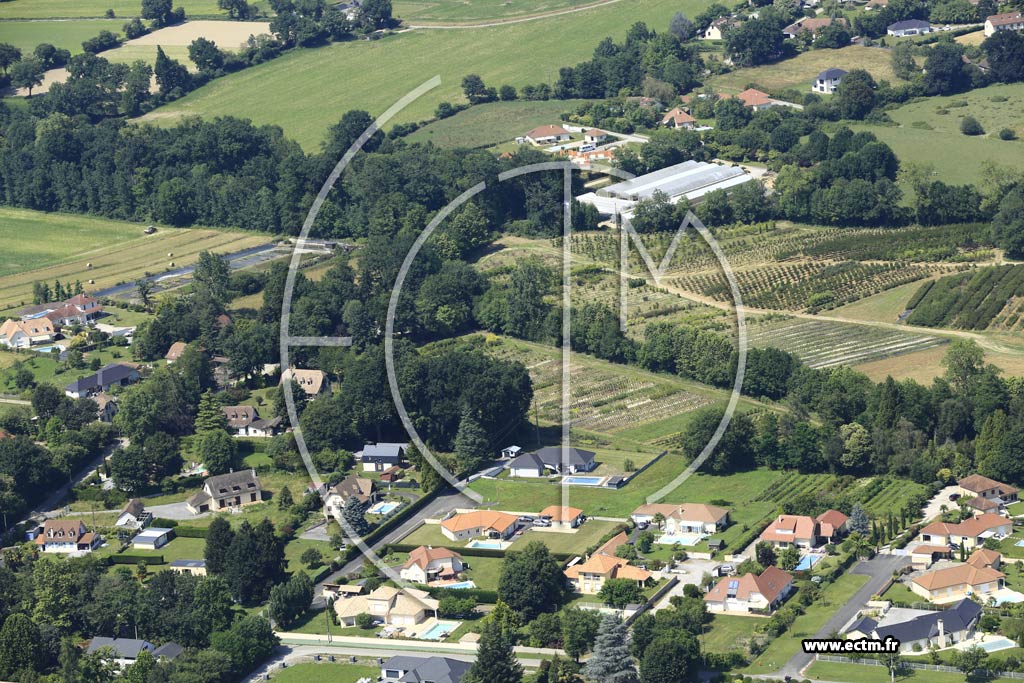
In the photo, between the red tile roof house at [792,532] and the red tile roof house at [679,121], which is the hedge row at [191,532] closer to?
the red tile roof house at [792,532]

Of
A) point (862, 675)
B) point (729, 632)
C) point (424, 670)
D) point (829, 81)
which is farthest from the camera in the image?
point (829, 81)

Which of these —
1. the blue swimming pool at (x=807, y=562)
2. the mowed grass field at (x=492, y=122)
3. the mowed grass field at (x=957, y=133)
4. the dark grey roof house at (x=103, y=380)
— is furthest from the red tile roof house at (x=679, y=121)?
the blue swimming pool at (x=807, y=562)

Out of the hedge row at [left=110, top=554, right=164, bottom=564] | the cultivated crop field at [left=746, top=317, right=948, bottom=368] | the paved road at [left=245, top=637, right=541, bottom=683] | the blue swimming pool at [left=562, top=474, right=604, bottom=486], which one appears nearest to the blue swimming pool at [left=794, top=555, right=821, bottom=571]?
the blue swimming pool at [left=562, top=474, right=604, bottom=486]

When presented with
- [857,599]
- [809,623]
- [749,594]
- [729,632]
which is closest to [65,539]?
[729,632]

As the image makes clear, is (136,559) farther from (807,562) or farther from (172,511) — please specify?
(807,562)

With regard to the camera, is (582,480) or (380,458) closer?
(582,480)

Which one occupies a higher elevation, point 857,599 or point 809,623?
point 857,599

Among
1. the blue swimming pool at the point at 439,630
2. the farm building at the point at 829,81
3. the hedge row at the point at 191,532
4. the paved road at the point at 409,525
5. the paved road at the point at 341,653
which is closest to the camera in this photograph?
the paved road at the point at 341,653

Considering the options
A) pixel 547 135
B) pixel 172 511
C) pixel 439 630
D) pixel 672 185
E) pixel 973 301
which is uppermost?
pixel 547 135
